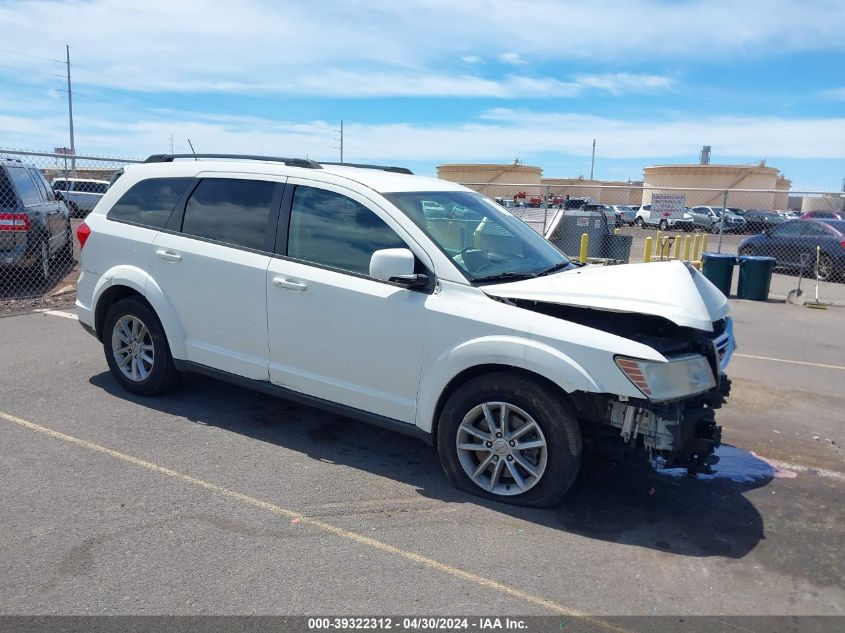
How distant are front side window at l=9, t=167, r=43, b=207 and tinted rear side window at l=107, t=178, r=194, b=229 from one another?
17.6ft

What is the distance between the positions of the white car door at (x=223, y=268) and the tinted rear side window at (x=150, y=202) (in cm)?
15

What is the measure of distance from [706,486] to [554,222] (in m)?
10.4

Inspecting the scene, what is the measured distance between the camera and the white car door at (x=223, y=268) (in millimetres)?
4883

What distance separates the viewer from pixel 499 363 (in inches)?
155

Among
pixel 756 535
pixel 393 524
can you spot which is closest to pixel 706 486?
pixel 756 535

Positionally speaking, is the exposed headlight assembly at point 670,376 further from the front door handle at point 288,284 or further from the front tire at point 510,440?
the front door handle at point 288,284

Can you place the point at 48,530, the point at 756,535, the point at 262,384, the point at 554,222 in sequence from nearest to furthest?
the point at 48,530 < the point at 756,535 < the point at 262,384 < the point at 554,222

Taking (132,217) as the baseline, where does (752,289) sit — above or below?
below

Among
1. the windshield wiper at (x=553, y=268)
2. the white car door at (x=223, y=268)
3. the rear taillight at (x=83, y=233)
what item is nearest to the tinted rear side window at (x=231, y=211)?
the white car door at (x=223, y=268)

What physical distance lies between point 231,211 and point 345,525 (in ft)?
8.27

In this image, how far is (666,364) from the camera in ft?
12.1

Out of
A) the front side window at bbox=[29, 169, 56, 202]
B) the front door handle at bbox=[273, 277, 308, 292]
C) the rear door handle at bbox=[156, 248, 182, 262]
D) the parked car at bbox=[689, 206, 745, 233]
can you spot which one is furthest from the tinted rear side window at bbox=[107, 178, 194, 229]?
the parked car at bbox=[689, 206, 745, 233]

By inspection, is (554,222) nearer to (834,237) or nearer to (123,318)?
(834,237)

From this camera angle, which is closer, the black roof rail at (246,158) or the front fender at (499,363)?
the front fender at (499,363)
